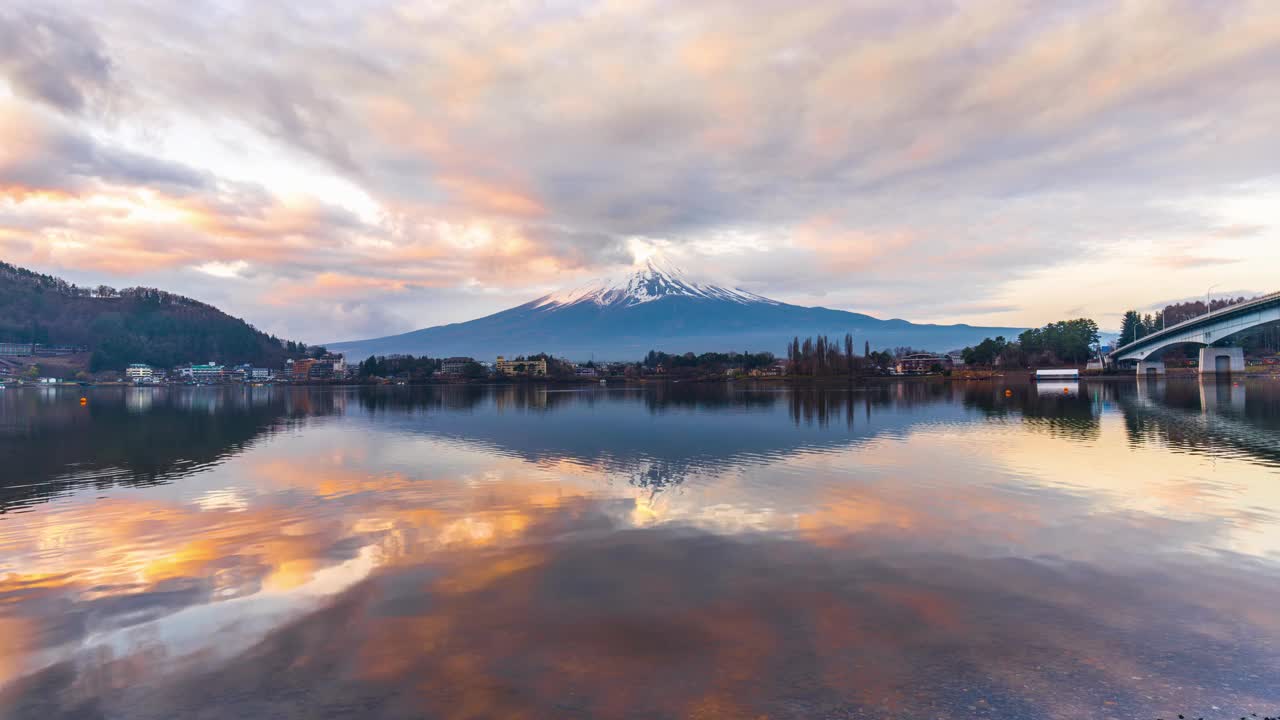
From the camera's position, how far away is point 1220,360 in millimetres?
142250

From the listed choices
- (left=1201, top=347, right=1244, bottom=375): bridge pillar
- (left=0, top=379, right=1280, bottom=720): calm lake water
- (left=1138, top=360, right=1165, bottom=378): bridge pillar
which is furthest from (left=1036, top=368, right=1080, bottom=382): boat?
(left=0, top=379, right=1280, bottom=720): calm lake water

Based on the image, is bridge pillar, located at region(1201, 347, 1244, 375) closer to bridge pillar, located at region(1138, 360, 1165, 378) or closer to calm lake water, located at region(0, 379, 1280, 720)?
bridge pillar, located at region(1138, 360, 1165, 378)

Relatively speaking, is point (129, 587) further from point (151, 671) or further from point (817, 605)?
point (817, 605)

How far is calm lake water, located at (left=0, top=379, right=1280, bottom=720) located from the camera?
379 inches

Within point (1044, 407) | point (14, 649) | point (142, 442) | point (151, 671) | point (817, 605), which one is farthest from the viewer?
point (1044, 407)

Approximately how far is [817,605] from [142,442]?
171 ft

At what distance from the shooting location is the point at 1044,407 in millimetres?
69500

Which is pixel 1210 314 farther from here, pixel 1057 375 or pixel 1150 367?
pixel 1057 375

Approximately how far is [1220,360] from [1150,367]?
17.7m

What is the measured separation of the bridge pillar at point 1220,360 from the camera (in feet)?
460

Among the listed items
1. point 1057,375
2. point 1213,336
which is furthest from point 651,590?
point 1057,375

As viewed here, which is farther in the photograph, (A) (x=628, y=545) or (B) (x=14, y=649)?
(A) (x=628, y=545)

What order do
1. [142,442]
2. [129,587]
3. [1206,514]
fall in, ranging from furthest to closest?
[142,442] → [1206,514] → [129,587]

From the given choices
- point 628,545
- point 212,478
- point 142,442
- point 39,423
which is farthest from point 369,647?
point 39,423
